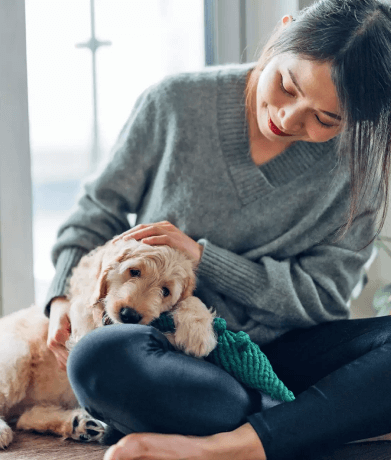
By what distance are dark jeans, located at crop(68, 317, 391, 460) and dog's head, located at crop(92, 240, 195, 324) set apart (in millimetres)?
45

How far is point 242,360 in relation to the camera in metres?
1.21

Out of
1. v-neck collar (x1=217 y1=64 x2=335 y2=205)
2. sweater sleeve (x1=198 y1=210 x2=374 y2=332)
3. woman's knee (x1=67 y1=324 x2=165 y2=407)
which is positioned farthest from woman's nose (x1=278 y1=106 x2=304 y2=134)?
woman's knee (x1=67 y1=324 x2=165 y2=407)

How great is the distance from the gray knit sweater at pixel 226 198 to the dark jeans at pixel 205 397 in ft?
0.85

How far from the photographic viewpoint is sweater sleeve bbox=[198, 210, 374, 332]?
136 centimetres

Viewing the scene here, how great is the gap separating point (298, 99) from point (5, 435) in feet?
3.35

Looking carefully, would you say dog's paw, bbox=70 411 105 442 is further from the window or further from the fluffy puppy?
the window

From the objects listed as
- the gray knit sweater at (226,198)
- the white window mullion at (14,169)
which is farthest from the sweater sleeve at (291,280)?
the white window mullion at (14,169)

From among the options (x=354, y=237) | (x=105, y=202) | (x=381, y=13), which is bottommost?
(x=354, y=237)

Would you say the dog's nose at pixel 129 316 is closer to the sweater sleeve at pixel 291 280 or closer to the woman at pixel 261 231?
the woman at pixel 261 231

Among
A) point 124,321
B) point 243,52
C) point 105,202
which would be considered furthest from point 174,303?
point 243,52

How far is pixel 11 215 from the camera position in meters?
1.83

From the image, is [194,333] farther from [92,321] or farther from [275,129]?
[275,129]

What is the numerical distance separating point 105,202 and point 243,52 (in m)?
0.98

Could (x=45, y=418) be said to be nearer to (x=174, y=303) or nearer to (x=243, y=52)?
(x=174, y=303)
